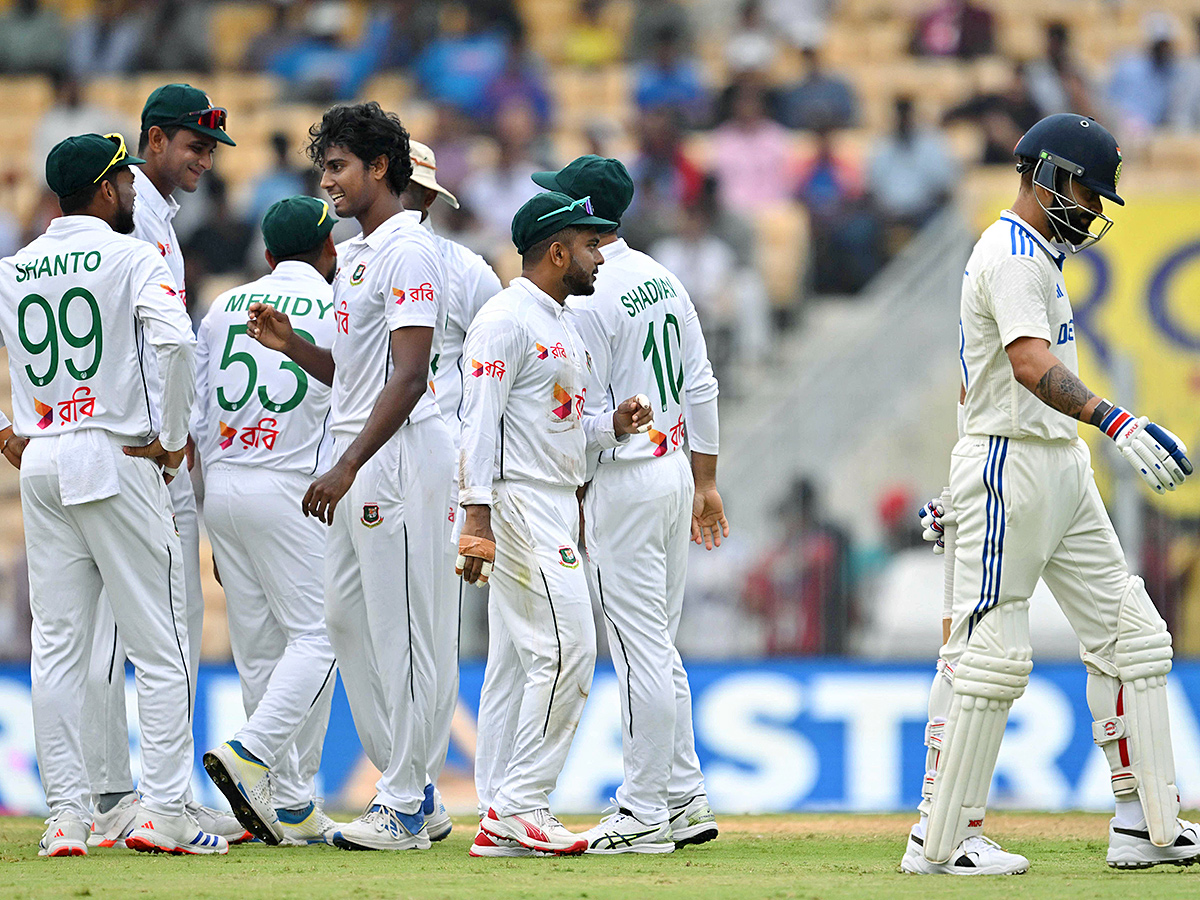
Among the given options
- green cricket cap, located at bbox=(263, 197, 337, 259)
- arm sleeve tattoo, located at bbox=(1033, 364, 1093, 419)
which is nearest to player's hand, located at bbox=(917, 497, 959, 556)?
arm sleeve tattoo, located at bbox=(1033, 364, 1093, 419)

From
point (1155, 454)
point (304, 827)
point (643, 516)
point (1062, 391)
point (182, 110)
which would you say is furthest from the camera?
point (182, 110)

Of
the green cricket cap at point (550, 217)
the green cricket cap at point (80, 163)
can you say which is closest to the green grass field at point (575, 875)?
the green cricket cap at point (550, 217)

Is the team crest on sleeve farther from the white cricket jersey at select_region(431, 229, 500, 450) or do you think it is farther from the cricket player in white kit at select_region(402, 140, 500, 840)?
the white cricket jersey at select_region(431, 229, 500, 450)

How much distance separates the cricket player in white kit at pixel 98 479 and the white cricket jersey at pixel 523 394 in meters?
1.05

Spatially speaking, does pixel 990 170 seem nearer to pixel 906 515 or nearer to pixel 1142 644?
pixel 906 515

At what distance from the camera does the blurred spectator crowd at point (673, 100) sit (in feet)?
43.7

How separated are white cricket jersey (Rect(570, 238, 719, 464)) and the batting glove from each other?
1896 millimetres

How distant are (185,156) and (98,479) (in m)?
1.53

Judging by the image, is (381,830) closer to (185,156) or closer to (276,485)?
(276,485)

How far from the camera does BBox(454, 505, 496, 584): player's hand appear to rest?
532cm

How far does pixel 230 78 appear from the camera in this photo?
50.6 ft

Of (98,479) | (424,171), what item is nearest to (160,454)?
(98,479)

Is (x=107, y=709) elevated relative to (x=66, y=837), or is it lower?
elevated

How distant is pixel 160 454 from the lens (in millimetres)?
5887
